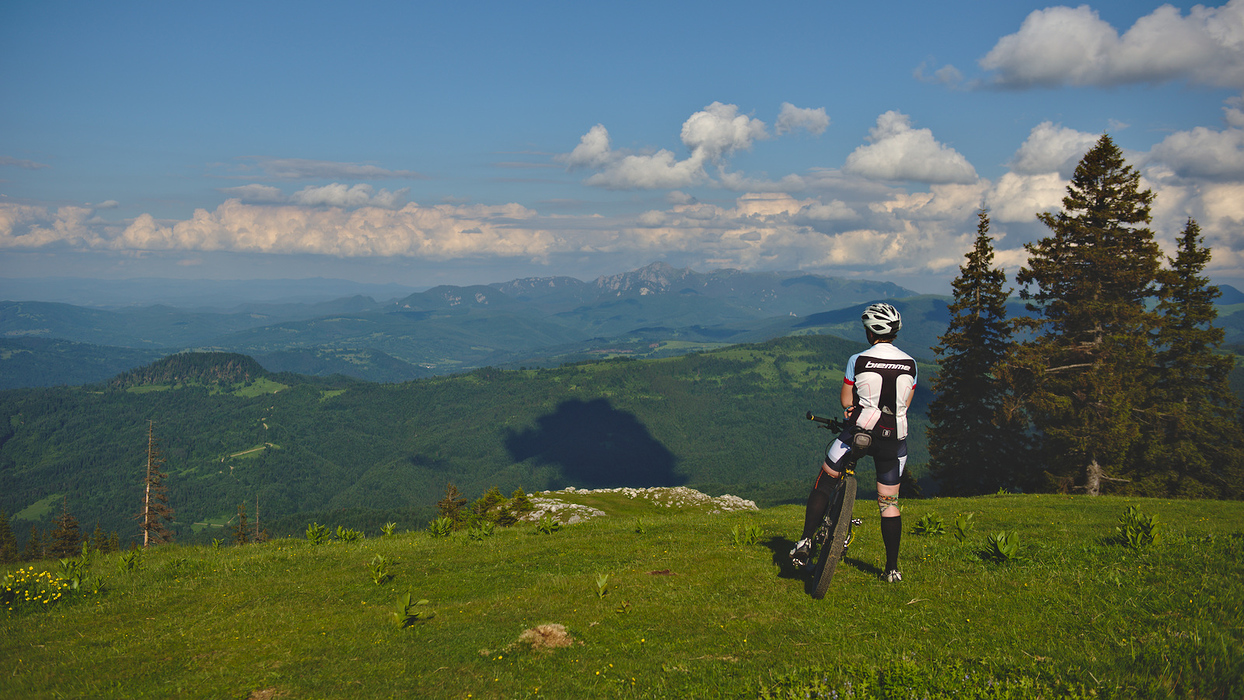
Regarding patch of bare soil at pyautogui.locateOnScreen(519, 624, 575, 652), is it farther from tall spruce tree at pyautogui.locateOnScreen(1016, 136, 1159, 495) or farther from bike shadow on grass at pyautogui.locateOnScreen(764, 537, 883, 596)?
tall spruce tree at pyautogui.locateOnScreen(1016, 136, 1159, 495)

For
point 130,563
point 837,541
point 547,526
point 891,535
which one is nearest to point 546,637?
point 837,541

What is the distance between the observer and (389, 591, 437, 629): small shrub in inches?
404

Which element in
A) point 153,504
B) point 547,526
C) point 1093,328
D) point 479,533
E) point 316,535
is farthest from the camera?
point 153,504

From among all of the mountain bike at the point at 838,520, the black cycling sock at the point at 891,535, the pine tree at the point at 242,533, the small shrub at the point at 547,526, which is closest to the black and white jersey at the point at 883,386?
the mountain bike at the point at 838,520

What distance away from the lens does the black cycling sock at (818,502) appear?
10.5m

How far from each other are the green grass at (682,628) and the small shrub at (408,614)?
202 millimetres

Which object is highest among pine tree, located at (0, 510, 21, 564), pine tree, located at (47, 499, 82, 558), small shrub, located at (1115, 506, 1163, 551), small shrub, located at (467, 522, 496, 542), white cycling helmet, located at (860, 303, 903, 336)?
white cycling helmet, located at (860, 303, 903, 336)

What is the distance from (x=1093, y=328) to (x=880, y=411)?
4202cm

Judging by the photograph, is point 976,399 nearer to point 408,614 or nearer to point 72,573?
→ point 408,614

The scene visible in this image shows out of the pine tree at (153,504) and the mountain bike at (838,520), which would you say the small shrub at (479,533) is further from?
the pine tree at (153,504)

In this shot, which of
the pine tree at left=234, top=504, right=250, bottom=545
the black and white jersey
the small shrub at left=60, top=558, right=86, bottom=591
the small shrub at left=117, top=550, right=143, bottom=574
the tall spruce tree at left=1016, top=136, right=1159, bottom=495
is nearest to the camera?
the black and white jersey

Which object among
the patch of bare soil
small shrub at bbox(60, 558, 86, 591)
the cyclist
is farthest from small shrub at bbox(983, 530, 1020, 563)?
small shrub at bbox(60, 558, 86, 591)

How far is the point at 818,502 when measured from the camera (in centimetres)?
1066

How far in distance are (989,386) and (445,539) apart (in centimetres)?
4389
